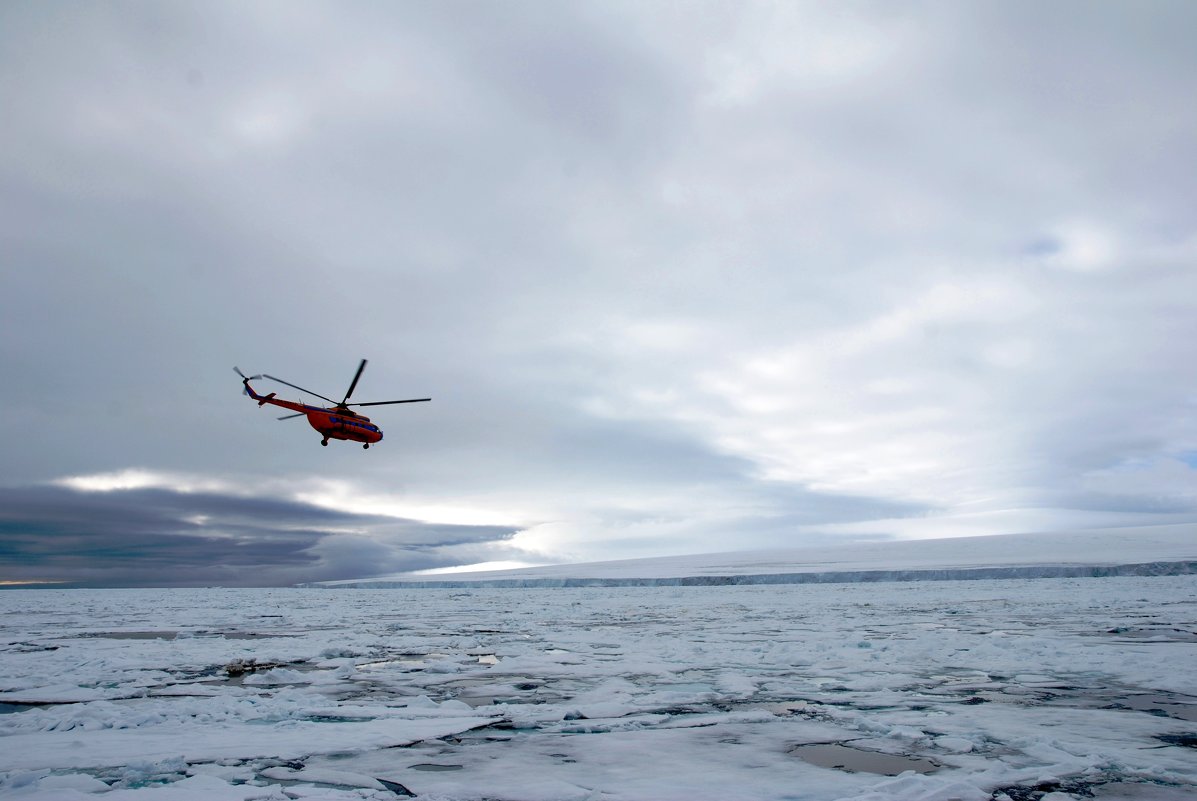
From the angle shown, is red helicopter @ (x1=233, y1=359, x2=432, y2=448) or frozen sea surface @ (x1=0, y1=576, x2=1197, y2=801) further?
red helicopter @ (x1=233, y1=359, x2=432, y2=448)

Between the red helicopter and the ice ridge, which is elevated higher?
the red helicopter

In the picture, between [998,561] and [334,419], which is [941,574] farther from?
[334,419]

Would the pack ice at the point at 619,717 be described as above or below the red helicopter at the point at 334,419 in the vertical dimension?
below

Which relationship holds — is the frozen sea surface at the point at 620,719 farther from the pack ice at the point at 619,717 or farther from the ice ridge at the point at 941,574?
the ice ridge at the point at 941,574

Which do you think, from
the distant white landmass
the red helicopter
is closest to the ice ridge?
the distant white landmass

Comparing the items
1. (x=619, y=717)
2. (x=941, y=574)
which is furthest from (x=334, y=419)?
(x=941, y=574)

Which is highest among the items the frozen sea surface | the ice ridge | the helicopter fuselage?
the helicopter fuselage

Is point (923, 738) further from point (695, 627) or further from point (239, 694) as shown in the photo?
point (695, 627)

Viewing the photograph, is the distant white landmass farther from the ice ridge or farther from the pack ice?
the pack ice

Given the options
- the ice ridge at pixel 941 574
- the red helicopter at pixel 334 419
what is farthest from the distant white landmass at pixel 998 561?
the red helicopter at pixel 334 419

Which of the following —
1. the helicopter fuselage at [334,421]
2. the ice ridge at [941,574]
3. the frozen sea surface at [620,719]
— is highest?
the helicopter fuselage at [334,421]
